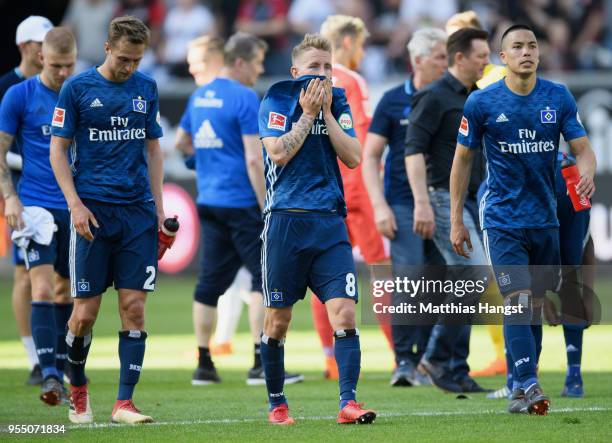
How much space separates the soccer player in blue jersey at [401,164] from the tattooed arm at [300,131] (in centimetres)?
284

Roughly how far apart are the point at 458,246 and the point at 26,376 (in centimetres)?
431

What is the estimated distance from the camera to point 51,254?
31.5 feet

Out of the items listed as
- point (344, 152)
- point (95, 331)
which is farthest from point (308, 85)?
point (95, 331)

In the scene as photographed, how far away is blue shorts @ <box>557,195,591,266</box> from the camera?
8.87m

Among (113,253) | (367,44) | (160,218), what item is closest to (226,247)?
(160,218)

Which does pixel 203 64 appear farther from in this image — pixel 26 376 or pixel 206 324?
pixel 26 376

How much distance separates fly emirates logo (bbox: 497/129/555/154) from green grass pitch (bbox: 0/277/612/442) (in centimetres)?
161

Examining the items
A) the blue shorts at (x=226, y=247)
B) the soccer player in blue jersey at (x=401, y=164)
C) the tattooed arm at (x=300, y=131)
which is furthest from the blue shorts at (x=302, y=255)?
the blue shorts at (x=226, y=247)

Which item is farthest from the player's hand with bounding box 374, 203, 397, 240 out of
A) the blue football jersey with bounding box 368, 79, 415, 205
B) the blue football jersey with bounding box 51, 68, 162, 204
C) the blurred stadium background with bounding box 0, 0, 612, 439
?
the blurred stadium background with bounding box 0, 0, 612, 439

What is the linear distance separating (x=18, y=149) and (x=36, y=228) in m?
1.04

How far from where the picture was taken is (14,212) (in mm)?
9141

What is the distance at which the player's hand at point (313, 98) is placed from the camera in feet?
24.5

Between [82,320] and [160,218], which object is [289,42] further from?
[82,320]

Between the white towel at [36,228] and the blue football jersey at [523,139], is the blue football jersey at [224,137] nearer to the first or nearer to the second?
the white towel at [36,228]
